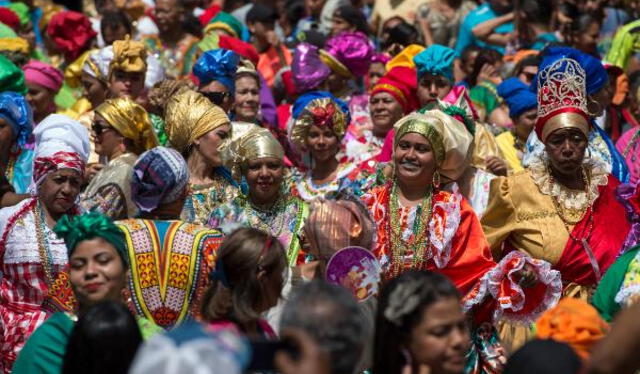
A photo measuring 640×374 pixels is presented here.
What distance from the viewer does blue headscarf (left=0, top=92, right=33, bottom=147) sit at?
355 inches

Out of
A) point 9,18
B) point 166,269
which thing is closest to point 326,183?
point 166,269

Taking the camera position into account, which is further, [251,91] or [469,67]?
[469,67]

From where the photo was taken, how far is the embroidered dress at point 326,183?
29.8 ft

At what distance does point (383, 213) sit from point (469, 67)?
479 cm

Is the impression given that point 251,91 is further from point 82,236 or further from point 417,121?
point 82,236

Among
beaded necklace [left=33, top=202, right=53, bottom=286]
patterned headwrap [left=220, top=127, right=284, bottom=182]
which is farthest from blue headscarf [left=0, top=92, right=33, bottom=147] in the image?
beaded necklace [left=33, top=202, right=53, bottom=286]

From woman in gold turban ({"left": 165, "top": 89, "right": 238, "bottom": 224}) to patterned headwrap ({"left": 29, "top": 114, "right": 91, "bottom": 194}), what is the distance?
0.90 meters

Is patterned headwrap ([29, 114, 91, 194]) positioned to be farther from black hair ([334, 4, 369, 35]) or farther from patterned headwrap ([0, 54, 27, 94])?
black hair ([334, 4, 369, 35])

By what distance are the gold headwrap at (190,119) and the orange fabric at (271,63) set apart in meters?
3.25

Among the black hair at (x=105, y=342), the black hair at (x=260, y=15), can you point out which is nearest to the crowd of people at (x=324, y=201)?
the black hair at (x=105, y=342)

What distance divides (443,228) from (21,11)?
268 inches

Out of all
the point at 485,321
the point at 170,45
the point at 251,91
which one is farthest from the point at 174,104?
the point at 170,45

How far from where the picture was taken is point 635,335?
4.63 metres

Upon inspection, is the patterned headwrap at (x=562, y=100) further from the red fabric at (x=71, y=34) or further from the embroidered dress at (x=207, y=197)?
the red fabric at (x=71, y=34)
